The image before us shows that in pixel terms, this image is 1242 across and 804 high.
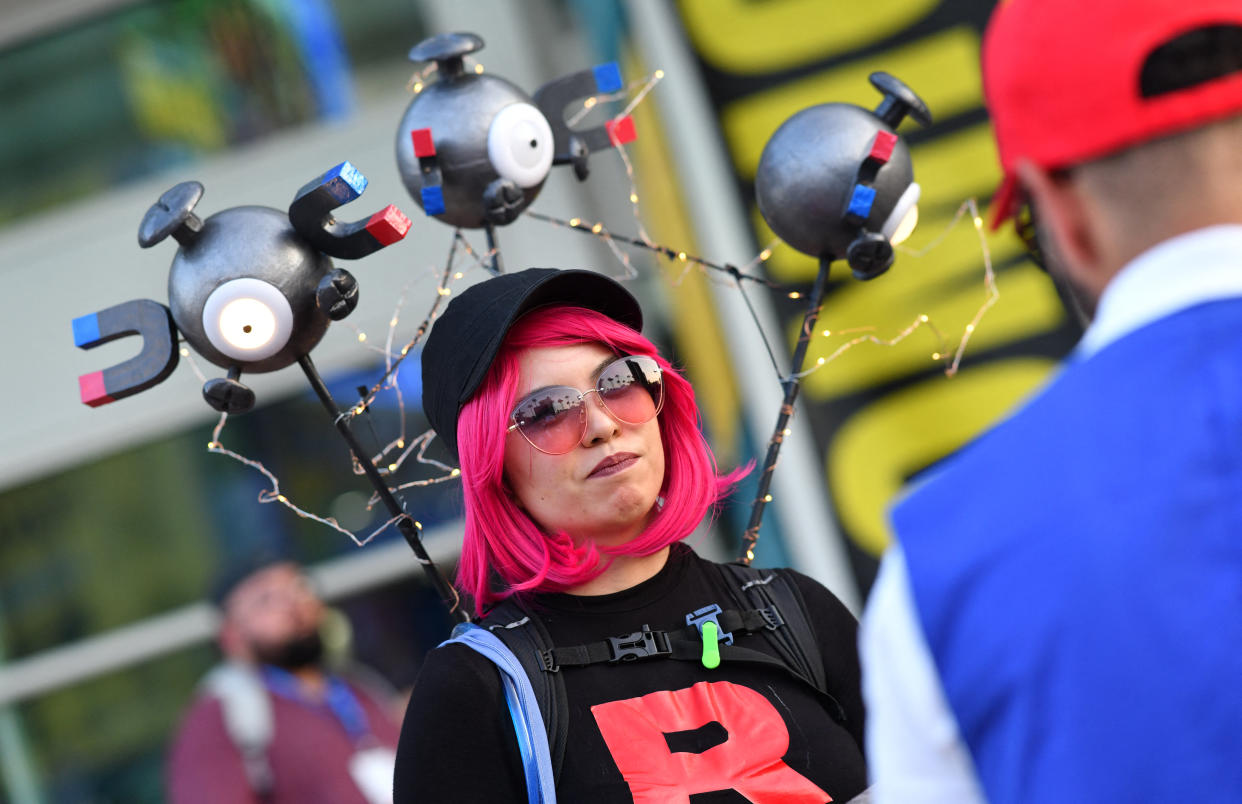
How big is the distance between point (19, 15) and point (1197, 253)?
6.64 m

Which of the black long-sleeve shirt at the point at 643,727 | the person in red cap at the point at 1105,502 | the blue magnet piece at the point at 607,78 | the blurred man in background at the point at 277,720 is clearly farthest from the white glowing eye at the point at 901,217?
the blurred man in background at the point at 277,720

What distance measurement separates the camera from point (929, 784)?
3.47ft

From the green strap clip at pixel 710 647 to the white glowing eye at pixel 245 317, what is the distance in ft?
2.48

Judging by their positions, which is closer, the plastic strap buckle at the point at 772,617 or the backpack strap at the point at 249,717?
the plastic strap buckle at the point at 772,617

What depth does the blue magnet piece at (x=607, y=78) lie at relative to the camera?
93.1 inches

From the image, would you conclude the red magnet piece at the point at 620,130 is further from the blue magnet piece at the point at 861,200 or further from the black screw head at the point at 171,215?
the black screw head at the point at 171,215

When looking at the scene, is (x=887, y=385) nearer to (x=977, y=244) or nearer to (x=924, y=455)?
(x=924, y=455)

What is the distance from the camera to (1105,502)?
0.96 metres

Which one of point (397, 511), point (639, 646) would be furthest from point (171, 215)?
point (639, 646)

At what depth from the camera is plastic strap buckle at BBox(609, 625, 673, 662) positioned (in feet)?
6.09

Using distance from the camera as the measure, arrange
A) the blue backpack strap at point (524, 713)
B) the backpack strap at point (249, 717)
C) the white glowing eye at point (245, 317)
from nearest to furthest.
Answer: the blue backpack strap at point (524, 713) < the white glowing eye at point (245, 317) < the backpack strap at point (249, 717)

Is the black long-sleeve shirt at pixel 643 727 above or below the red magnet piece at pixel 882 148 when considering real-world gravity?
below

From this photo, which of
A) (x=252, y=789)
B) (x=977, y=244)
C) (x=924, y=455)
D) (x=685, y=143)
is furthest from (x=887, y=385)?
(x=252, y=789)

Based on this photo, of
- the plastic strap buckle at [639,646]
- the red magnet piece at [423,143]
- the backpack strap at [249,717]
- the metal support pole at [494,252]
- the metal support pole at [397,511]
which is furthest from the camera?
the backpack strap at [249,717]
